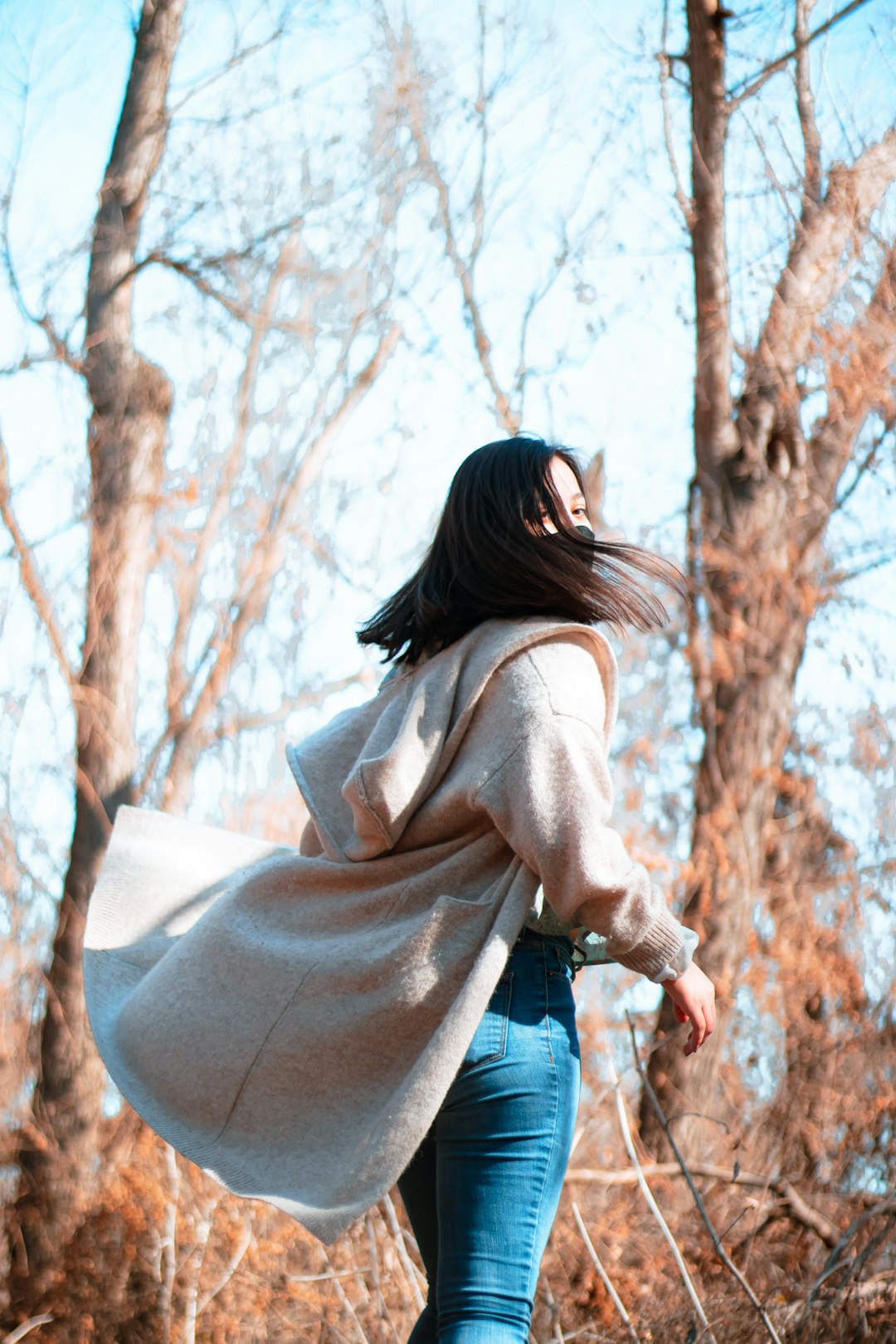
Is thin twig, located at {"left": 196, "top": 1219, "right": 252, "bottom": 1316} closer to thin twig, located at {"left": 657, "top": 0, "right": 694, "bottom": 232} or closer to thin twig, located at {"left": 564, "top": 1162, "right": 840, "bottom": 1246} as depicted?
thin twig, located at {"left": 564, "top": 1162, "right": 840, "bottom": 1246}

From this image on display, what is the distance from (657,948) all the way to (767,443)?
416cm

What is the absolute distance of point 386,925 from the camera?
1.69 meters

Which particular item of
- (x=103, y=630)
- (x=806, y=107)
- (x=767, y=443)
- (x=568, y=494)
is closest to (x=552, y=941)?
(x=568, y=494)

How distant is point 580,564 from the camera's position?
1.75 metres

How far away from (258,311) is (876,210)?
280 centimetres

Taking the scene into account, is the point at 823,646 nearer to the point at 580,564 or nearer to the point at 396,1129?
the point at 580,564

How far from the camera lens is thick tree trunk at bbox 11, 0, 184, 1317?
4246mm

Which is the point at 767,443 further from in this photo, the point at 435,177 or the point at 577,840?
the point at 577,840

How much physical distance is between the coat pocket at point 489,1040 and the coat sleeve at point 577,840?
0.16m

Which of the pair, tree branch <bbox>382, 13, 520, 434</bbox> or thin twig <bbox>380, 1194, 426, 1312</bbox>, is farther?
tree branch <bbox>382, 13, 520, 434</bbox>

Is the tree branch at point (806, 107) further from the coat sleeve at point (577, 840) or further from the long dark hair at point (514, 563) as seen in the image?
the coat sleeve at point (577, 840)

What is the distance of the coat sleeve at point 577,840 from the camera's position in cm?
149

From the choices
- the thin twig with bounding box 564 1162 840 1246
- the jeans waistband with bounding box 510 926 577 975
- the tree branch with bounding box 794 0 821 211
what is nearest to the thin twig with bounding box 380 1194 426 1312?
the thin twig with bounding box 564 1162 840 1246

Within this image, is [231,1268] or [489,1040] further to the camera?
[231,1268]
